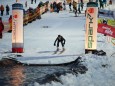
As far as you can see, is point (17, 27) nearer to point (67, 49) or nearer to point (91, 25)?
point (67, 49)

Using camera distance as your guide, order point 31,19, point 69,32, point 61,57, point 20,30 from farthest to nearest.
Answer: point 31,19
point 69,32
point 20,30
point 61,57

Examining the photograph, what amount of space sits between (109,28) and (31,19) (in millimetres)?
18737

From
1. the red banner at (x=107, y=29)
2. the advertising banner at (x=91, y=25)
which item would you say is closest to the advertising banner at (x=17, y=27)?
the advertising banner at (x=91, y=25)

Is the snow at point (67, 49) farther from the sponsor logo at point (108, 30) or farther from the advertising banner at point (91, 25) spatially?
the sponsor logo at point (108, 30)

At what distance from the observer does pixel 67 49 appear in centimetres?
2692

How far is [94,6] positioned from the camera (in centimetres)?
2477

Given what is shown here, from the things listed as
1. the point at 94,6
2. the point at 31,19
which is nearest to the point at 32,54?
the point at 94,6

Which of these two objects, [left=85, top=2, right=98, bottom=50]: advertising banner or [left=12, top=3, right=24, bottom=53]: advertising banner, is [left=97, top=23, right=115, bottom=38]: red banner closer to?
[left=85, top=2, right=98, bottom=50]: advertising banner

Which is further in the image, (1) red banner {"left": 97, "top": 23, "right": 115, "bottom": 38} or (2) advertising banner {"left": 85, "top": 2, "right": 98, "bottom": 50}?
(2) advertising banner {"left": 85, "top": 2, "right": 98, "bottom": 50}

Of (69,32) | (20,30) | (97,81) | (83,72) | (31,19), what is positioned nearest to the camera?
(97,81)

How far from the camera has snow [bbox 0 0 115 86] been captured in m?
16.8

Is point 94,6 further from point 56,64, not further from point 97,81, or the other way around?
point 97,81

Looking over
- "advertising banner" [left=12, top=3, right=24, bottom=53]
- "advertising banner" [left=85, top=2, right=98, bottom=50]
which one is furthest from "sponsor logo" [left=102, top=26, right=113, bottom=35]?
"advertising banner" [left=12, top=3, right=24, bottom=53]

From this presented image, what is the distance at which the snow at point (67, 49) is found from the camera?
16.8 m
